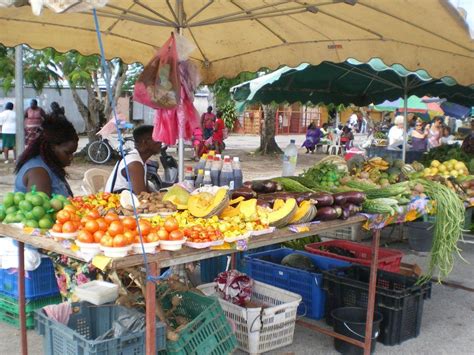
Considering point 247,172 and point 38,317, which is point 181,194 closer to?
point 38,317

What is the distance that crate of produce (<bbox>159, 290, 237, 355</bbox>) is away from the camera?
3.12m

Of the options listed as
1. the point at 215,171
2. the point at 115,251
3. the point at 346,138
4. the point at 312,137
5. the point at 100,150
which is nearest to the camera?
the point at 115,251

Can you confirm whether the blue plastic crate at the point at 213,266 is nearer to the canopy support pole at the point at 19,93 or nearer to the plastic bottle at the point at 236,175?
the plastic bottle at the point at 236,175

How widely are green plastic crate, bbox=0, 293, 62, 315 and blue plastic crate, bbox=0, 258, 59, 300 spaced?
0.12ft

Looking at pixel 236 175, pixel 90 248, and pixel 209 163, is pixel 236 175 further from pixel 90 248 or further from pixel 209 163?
pixel 90 248

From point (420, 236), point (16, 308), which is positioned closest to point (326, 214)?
point (16, 308)

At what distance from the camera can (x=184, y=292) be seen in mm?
3537

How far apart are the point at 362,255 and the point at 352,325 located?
132cm

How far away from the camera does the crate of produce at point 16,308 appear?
423 centimetres

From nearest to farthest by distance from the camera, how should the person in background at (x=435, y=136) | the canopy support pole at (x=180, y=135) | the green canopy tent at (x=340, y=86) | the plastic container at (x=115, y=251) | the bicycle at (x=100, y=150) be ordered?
the plastic container at (x=115, y=251), the canopy support pole at (x=180, y=135), the green canopy tent at (x=340, y=86), the bicycle at (x=100, y=150), the person in background at (x=435, y=136)

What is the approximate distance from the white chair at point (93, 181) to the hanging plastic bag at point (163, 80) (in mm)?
1496

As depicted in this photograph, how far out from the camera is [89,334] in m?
3.34

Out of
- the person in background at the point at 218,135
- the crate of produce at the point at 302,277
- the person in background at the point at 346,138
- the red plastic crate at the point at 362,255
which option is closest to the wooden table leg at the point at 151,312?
the crate of produce at the point at 302,277

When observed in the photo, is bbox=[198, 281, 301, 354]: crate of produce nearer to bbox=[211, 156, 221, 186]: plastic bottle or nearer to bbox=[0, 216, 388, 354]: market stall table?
bbox=[0, 216, 388, 354]: market stall table
